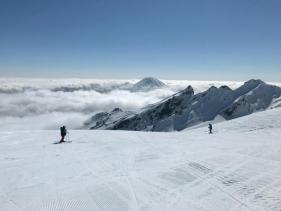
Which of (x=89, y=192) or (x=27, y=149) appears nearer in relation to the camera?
(x=89, y=192)

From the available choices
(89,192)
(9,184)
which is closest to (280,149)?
(89,192)

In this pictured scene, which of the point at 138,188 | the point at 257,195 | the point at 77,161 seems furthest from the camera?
the point at 77,161

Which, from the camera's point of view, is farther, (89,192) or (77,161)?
(77,161)

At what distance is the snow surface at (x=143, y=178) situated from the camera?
1059cm

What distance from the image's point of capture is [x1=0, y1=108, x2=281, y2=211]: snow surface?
10.6m

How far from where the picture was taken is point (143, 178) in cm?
1348

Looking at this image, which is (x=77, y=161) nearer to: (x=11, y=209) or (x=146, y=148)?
(x=146, y=148)

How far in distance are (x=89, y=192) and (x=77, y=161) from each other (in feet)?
18.4

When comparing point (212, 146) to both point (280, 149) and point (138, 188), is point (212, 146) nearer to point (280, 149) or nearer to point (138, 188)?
point (280, 149)

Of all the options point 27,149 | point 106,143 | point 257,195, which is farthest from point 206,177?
point 27,149

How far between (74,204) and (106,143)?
13.3 meters

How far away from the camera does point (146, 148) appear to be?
20953 mm

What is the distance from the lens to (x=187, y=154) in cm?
1831

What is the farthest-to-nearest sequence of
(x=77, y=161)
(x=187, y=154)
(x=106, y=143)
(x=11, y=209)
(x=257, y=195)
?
(x=106, y=143) < (x=187, y=154) < (x=77, y=161) < (x=257, y=195) < (x=11, y=209)
